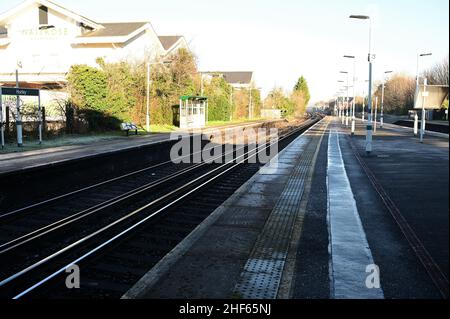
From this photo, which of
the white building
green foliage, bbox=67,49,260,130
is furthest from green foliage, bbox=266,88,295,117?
the white building

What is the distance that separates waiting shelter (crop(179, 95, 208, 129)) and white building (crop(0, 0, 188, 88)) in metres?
6.86

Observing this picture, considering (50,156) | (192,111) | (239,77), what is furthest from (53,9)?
(239,77)

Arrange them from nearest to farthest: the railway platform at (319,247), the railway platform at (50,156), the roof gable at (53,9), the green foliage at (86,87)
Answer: the railway platform at (319,247), the railway platform at (50,156), the green foliage at (86,87), the roof gable at (53,9)

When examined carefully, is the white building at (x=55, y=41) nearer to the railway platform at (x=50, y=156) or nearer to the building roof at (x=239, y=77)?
the railway platform at (x=50, y=156)

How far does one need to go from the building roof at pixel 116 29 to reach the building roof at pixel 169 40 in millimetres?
10099

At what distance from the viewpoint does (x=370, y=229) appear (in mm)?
7859

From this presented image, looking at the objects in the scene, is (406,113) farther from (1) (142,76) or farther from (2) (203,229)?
(2) (203,229)

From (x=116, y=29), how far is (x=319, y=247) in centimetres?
4282

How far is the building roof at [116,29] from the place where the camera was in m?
42.7

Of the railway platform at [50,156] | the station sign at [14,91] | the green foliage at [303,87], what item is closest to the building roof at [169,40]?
the station sign at [14,91]

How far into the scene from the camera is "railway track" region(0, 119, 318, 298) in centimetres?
588

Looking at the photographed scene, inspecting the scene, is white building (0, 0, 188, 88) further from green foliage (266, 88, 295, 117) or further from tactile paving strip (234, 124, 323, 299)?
green foliage (266, 88, 295, 117)

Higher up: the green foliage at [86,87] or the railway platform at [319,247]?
the green foliage at [86,87]
